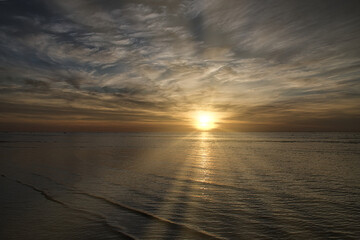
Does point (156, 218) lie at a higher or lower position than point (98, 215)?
higher

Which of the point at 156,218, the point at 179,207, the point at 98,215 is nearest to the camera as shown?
the point at 156,218

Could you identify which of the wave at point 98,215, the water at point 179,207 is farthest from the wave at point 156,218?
the wave at point 98,215

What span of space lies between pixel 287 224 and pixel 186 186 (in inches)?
298

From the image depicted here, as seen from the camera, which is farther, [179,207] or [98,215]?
[179,207]

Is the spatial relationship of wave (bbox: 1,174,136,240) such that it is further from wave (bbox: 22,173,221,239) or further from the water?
wave (bbox: 22,173,221,239)

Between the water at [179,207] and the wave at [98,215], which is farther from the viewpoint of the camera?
the water at [179,207]

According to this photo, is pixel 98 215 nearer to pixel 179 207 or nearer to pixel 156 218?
pixel 156 218

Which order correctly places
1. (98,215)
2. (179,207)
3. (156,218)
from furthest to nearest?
(179,207) < (98,215) < (156,218)

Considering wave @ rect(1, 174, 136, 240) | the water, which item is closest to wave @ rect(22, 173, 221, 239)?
the water

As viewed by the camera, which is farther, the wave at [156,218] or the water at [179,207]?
the water at [179,207]

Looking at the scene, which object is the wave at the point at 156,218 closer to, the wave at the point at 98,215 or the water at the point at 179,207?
the water at the point at 179,207

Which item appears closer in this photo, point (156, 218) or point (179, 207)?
point (156, 218)

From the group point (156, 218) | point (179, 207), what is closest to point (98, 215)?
point (156, 218)

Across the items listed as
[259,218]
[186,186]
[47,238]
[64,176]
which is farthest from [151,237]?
[64,176]
